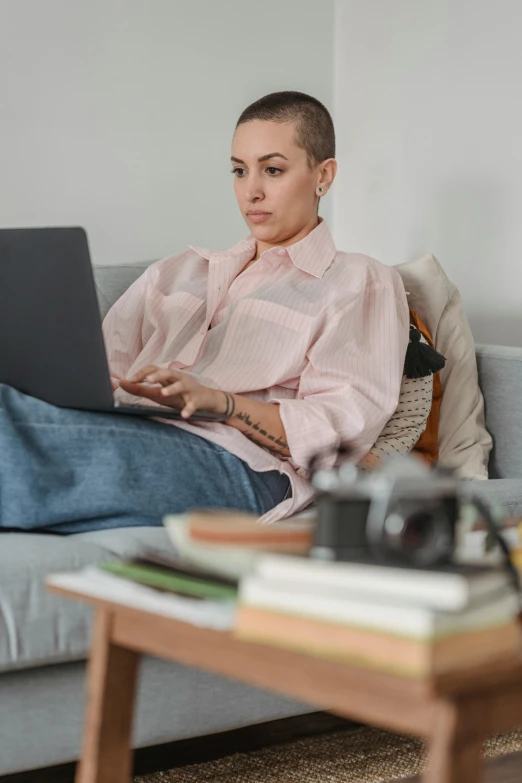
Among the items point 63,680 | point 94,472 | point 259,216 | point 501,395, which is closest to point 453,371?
point 501,395

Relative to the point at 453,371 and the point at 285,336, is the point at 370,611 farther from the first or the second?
the point at 453,371

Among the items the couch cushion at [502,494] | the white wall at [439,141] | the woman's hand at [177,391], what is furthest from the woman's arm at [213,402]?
the white wall at [439,141]

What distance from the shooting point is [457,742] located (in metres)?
0.70

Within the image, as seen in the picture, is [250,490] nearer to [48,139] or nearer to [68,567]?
[68,567]

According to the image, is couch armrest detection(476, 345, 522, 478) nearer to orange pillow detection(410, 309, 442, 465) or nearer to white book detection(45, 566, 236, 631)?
orange pillow detection(410, 309, 442, 465)

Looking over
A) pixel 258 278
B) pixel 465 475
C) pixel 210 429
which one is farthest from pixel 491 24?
pixel 210 429

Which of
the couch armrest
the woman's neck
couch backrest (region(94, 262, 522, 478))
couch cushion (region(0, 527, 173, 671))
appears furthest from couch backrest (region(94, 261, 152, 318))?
couch cushion (region(0, 527, 173, 671))

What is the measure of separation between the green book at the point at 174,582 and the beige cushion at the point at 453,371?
47.8 inches

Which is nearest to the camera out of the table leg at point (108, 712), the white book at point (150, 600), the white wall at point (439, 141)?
the white book at point (150, 600)

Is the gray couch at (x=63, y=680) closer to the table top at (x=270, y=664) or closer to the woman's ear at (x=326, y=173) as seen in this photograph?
the table top at (x=270, y=664)

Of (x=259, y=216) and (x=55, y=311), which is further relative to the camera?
(x=259, y=216)

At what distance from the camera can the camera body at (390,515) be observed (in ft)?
2.49

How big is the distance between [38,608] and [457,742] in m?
0.74

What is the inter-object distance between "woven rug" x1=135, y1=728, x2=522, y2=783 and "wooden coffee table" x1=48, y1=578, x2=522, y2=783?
2.45 ft
